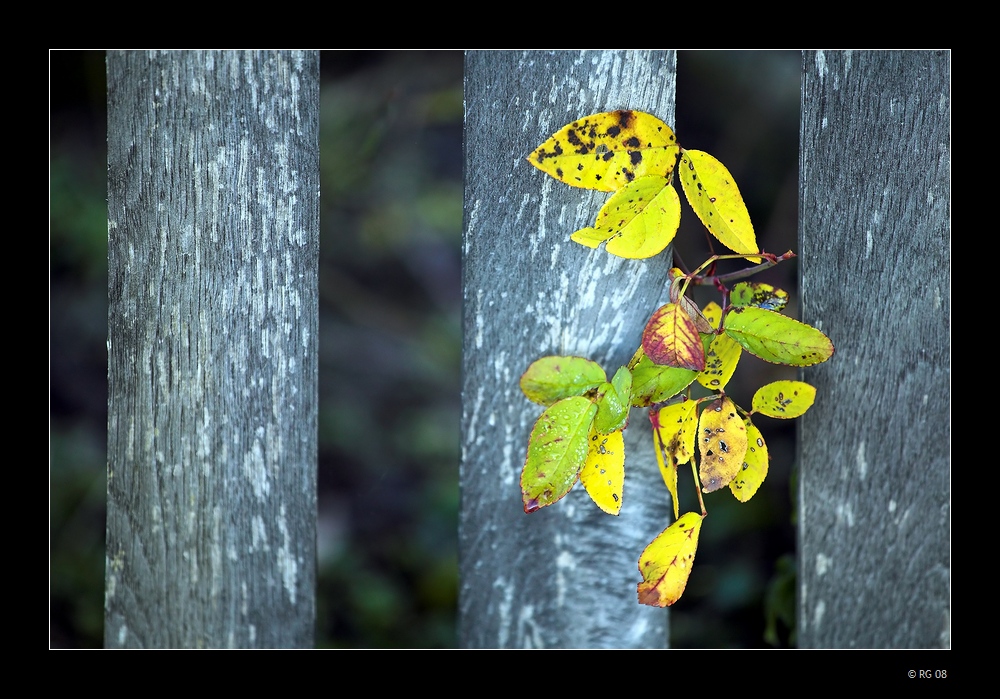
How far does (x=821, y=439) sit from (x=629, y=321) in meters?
0.32

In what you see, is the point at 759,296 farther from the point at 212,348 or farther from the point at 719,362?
the point at 212,348

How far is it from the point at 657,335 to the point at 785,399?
217 millimetres

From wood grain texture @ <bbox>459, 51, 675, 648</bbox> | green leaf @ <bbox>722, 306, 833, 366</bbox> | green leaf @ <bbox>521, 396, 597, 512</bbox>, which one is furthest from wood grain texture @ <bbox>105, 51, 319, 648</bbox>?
green leaf @ <bbox>722, 306, 833, 366</bbox>

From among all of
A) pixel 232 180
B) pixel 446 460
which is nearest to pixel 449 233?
pixel 446 460

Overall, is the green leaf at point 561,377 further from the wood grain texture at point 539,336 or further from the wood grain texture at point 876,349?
the wood grain texture at point 876,349

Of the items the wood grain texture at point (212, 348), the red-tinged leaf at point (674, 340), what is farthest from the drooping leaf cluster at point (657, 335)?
the wood grain texture at point (212, 348)

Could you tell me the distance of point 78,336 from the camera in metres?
1.71

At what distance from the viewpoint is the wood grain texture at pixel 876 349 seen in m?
0.88

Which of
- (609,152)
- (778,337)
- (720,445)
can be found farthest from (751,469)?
(609,152)

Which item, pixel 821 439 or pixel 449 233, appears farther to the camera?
pixel 449 233

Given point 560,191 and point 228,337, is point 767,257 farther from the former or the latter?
point 228,337

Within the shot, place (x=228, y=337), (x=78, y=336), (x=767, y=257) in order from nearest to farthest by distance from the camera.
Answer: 1. (x=767, y=257)
2. (x=228, y=337)
3. (x=78, y=336)

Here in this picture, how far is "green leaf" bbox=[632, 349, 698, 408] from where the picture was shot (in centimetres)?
83

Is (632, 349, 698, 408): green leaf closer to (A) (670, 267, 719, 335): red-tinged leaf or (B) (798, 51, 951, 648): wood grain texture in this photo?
(A) (670, 267, 719, 335): red-tinged leaf
